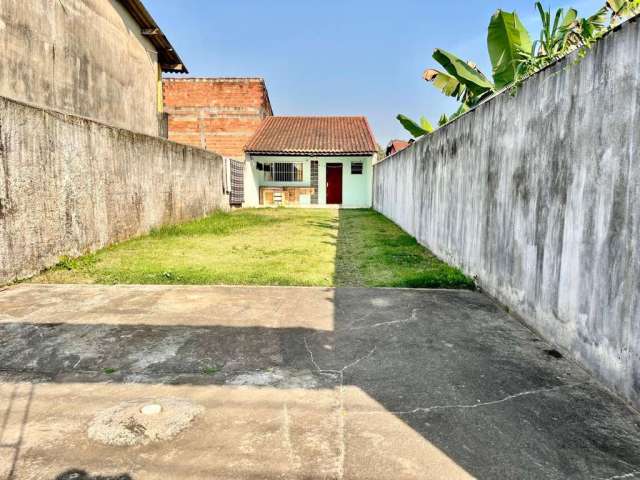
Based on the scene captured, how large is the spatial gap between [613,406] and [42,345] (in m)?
4.10

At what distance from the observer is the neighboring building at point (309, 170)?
21.0m

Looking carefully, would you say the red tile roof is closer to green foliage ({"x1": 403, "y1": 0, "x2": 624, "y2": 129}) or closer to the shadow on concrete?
green foliage ({"x1": 403, "y1": 0, "x2": 624, "y2": 129})

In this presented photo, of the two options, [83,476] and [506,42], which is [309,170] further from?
[83,476]

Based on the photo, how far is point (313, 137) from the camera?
23.0 meters

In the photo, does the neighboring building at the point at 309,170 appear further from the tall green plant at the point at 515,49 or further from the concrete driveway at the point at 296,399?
the concrete driveway at the point at 296,399

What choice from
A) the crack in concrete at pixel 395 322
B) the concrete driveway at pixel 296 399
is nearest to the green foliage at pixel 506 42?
the crack in concrete at pixel 395 322

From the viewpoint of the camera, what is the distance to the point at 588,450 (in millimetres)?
2031

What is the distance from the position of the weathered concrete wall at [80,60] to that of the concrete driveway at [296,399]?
5478mm

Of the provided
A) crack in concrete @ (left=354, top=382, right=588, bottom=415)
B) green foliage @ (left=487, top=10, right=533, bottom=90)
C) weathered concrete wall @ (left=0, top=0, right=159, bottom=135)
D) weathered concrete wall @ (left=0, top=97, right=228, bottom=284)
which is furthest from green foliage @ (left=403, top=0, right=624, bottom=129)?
weathered concrete wall @ (left=0, top=0, right=159, bottom=135)

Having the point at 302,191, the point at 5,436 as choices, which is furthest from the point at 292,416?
the point at 302,191

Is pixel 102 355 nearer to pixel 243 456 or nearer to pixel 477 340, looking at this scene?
pixel 243 456

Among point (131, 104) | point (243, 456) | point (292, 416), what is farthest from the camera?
point (131, 104)

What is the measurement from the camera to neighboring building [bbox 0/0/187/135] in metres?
7.92

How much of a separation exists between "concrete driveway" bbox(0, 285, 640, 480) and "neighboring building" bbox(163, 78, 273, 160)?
21.3 metres
